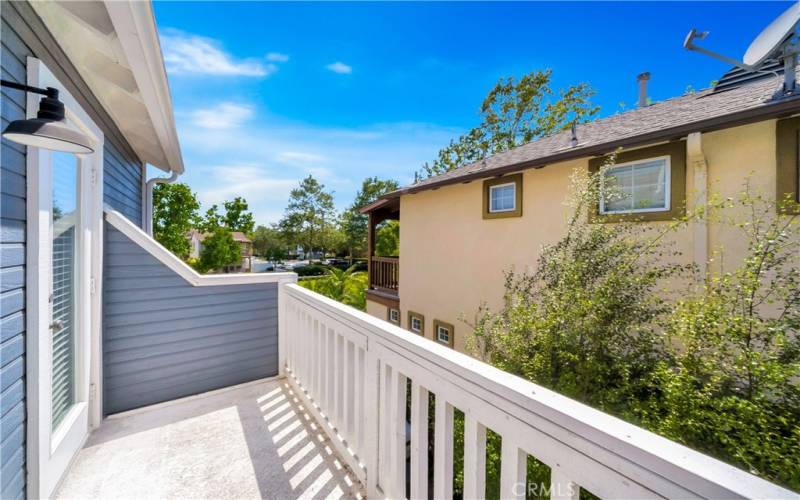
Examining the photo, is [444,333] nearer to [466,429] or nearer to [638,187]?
[638,187]

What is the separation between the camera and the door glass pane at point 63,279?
6.91ft

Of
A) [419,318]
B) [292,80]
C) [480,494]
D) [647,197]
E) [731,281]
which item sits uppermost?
[292,80]

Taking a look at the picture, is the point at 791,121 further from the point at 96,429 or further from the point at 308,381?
the point at 96,429

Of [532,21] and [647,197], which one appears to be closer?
[647,197]

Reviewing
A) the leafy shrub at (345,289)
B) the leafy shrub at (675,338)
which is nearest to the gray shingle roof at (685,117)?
the leafy shrub at (675,338)

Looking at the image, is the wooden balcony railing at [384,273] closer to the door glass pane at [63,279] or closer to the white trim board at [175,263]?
the white trim board at [175,263]

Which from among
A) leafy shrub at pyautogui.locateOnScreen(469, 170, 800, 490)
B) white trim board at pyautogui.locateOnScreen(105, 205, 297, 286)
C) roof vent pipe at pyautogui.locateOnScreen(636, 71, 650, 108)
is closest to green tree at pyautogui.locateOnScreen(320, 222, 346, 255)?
roof vent pipe at pyautogui.locateOnScreen(636, 71, 650, 108)

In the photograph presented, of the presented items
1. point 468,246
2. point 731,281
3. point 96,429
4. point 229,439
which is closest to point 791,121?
point 731,281

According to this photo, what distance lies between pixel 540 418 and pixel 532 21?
1007cm

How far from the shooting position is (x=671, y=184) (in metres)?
4.02

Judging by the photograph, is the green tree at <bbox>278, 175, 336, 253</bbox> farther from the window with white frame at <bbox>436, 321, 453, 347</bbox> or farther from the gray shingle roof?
the gray shingle roof

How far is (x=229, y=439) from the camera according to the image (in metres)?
2.54

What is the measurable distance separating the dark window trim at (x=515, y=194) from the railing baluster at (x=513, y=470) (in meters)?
5.24

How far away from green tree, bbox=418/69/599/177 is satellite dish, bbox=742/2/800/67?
11.3m
